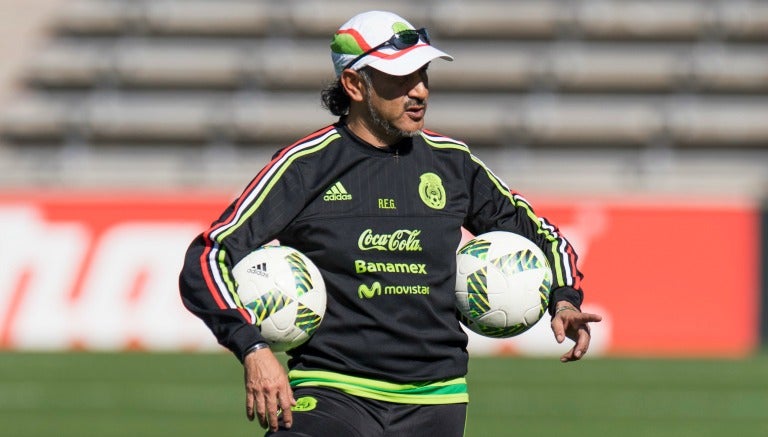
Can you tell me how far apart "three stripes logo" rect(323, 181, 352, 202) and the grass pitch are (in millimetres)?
4184

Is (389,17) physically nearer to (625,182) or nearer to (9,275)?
(9,275)

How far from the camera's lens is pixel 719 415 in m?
8.98

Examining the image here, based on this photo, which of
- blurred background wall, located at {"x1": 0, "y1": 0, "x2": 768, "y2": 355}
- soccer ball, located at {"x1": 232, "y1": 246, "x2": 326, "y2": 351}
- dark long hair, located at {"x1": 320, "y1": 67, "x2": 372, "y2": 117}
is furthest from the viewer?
blurred background wall, located at {"x1": 0, "y1": 0, "x2": 768, "y2": 355}

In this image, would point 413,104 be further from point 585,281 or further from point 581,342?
point 585,281

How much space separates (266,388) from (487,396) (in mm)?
6262

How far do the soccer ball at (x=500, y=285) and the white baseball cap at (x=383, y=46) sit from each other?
60cm

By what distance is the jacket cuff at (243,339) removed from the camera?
12.3ft

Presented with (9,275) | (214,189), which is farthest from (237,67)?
Answer: (9,275)

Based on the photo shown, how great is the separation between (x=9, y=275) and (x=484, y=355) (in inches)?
164

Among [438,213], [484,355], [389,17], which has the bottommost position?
[484,355]

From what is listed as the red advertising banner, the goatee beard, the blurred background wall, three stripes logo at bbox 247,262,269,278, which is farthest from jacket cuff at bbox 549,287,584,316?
the blurred background wall

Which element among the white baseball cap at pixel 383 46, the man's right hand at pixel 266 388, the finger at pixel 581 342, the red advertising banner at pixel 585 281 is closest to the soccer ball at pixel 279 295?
the man's right hand at pixel 266 388

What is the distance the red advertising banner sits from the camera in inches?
492

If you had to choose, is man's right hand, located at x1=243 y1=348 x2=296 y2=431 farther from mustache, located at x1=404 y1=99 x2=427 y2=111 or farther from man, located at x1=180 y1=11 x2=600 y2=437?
mustache, located at x1=404 y1=99 x2=427 y2=111
